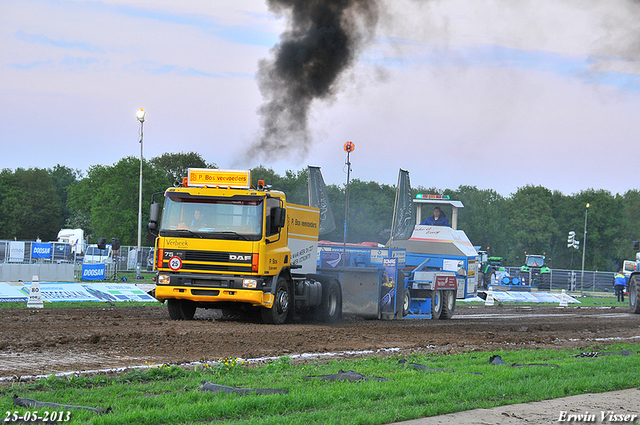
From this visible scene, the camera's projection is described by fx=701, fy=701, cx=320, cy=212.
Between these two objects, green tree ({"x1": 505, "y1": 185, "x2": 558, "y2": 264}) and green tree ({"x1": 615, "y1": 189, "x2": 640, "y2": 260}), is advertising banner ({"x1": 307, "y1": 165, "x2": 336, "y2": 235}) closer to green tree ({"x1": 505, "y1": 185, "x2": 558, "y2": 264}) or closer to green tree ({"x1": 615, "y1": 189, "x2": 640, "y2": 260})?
green tree ({"x1": 615, "y1": 189, "x2": 640, "y2": 260})

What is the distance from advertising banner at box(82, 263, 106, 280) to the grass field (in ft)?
82.1

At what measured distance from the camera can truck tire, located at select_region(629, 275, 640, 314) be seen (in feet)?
92.2

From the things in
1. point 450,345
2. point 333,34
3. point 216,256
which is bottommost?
point 450,345

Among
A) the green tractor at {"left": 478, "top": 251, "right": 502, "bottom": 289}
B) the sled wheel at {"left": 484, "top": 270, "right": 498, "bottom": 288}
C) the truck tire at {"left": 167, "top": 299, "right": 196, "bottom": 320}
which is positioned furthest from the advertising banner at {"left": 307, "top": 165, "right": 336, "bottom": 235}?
the sled wheel at {"left": 484, "top": 270, "right": 498, "bottom": 288}

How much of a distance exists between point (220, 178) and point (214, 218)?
1.04 meters

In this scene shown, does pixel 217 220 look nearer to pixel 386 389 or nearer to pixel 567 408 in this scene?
pixel 386 389

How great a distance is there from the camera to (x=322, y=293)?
56.6ft

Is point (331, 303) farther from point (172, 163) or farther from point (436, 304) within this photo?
point (172, 163)

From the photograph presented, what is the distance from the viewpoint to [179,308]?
15.4 m

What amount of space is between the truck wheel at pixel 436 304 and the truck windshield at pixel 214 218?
853 centimetres

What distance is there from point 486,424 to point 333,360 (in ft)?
13.1

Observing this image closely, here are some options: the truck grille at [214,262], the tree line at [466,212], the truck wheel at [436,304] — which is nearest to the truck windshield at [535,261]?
the tree line at [466,212]

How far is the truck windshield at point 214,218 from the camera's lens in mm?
14320

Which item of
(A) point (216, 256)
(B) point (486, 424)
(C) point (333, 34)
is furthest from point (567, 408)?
(C) point (333, 34)
